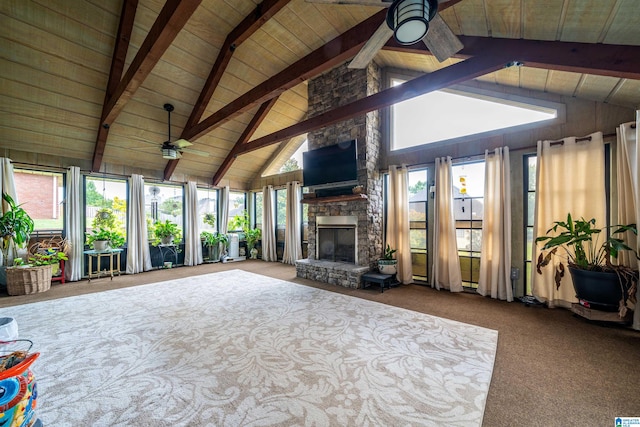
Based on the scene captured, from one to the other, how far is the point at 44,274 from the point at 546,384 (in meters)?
7.54

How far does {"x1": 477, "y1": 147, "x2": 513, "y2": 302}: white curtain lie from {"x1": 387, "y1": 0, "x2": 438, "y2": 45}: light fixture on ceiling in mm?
3109

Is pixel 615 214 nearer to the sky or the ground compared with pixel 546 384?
nearer to the sky

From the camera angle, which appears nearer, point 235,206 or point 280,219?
point 280,219

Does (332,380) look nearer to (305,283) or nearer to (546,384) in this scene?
(546,384)

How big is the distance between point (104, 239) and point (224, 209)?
10.4ft

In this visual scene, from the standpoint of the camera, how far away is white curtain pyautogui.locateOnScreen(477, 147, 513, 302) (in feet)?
13.1

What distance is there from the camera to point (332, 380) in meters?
2.01

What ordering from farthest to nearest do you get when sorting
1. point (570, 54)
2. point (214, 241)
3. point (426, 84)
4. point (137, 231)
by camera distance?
point (214, 241), point (137, 231), point (426, 84), point (570, 54)

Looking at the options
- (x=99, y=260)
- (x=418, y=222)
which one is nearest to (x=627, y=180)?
(x=418, y=222)

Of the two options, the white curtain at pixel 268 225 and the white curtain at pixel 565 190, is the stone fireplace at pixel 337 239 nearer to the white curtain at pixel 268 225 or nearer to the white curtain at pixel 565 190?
the white curtain at pixel 268 225

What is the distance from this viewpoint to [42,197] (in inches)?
216

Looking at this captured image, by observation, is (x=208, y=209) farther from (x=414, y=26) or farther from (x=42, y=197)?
(x=414, y=26)

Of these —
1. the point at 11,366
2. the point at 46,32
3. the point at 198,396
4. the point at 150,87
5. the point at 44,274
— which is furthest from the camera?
the point at 150,87

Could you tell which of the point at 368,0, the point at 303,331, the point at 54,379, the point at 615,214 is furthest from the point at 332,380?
the point at 615,214
